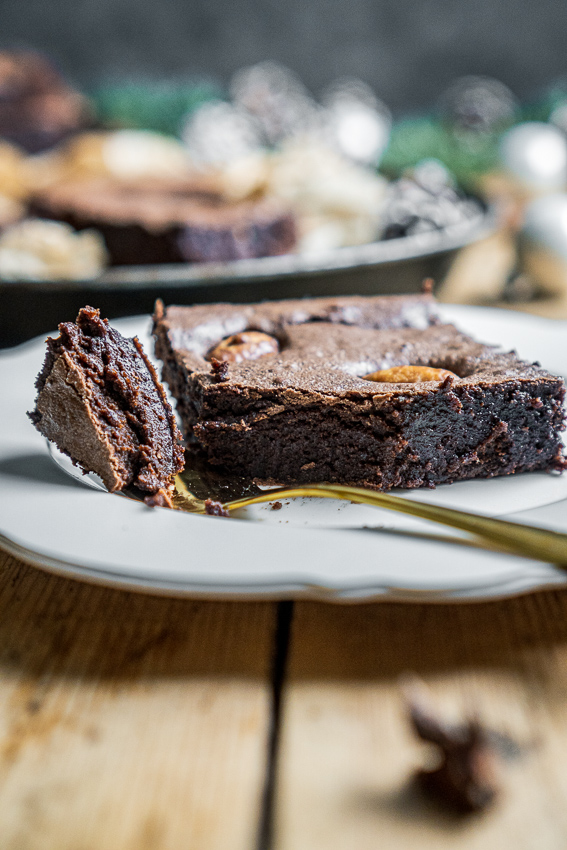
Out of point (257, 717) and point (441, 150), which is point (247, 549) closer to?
point (257, 717)

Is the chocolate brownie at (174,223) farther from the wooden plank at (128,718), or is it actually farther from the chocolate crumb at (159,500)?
the wooden plank at (128,718)

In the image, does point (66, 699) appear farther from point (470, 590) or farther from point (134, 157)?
point (134, 157)

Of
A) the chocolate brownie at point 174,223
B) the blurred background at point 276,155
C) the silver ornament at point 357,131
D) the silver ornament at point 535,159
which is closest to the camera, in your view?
the blurred background at point 276,155

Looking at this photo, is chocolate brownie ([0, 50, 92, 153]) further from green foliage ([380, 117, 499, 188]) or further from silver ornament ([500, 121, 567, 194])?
silver ornament ([500, 121, 567, 194])

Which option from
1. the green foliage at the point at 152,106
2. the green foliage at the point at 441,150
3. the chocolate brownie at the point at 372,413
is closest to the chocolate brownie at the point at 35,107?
the green foliage at the point at 152,106

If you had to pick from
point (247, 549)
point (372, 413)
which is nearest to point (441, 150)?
point (372, 413)

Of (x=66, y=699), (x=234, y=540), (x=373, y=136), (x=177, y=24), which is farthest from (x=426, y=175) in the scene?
(x=177, y=24)
